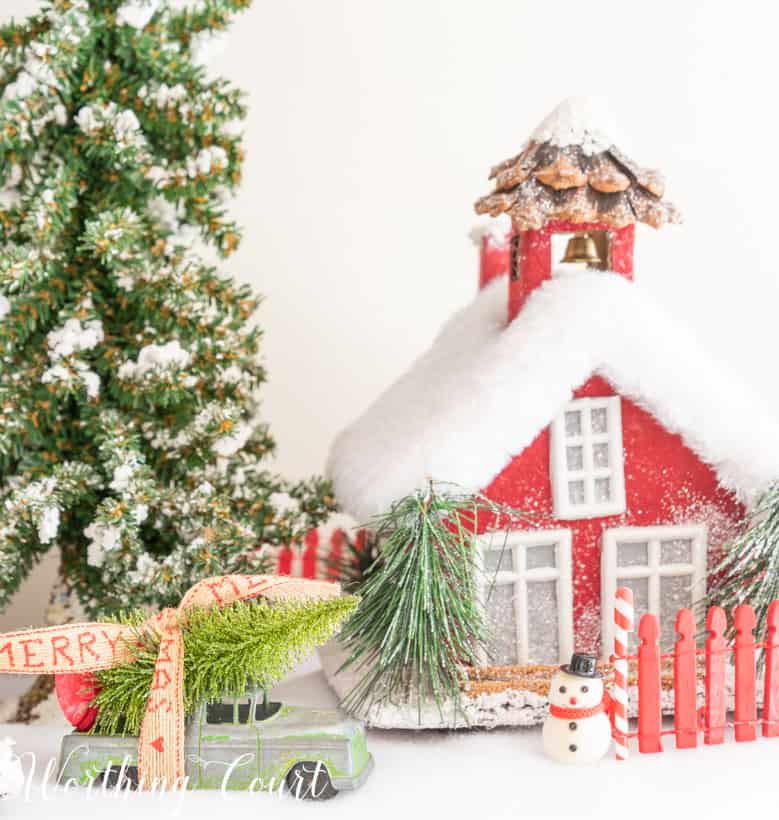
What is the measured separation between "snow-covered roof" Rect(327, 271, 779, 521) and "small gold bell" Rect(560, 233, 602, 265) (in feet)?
0.59

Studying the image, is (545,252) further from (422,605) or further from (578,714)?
(578,714)

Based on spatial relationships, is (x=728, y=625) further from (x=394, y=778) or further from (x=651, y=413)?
(x=394, y=778)

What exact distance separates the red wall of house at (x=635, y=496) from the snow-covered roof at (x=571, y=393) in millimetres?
27

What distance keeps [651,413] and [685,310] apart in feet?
2.98

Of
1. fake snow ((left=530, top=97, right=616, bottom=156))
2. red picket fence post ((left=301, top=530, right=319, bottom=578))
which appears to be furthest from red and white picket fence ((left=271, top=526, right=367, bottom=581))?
fake snow ((left=530, top=97, right=616, bottom=156))

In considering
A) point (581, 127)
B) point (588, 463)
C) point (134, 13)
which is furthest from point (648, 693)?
point (134, 13)

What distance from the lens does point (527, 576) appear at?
4.76ft

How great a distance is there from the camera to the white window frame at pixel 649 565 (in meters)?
1.46

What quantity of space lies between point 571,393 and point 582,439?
0.08 meters

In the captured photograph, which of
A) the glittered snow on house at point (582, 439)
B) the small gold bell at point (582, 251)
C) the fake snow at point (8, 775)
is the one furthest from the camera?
the small gold bell at point (582, 251)

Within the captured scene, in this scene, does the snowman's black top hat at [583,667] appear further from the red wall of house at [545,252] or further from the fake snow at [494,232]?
the fake snow at [494,232]

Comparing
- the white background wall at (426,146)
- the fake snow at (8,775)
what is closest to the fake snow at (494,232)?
the white background wall at (426,146)

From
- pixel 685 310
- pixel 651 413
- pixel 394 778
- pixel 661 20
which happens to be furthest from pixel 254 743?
pixel 661 20

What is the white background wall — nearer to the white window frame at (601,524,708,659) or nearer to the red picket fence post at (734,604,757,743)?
the white window frame at (601,524,708,659)
